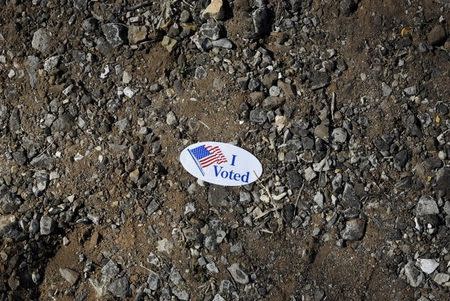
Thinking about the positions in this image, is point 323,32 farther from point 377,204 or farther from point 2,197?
point 2,197

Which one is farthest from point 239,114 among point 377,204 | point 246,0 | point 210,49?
point 377,204

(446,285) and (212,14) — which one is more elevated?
(212,14)

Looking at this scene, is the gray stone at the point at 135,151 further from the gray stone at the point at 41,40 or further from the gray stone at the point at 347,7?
the gray stone at the point at 347,7

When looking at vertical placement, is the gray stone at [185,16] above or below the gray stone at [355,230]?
above

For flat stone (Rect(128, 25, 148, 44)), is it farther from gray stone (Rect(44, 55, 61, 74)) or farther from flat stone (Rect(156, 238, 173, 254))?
flat stone (Rect(156, 238, 173, 254))

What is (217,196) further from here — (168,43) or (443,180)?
(443,180)

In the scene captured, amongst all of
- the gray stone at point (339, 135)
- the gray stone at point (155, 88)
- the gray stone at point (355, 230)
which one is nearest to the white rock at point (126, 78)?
the gray stone at point (155, 88)

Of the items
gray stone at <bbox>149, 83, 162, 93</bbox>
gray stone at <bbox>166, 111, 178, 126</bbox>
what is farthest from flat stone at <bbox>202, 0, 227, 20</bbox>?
gray stone at <bbox>166, 111, 178, 126</bbox>
